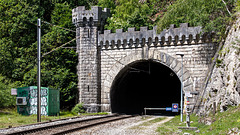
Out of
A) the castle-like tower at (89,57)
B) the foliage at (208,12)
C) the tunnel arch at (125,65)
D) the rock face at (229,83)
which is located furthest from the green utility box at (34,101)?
the rock face at (229,83)

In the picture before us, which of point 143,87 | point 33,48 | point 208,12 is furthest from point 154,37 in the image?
point 33,48

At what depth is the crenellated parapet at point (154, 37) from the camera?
25.4 m

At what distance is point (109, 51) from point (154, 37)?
14.0 ft

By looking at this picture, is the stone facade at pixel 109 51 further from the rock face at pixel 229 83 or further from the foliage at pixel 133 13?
the rock face at pixel 229 83

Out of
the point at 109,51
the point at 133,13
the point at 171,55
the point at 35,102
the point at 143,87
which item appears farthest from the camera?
the point at 143,87

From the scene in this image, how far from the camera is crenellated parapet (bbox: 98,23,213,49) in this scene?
25359 mm

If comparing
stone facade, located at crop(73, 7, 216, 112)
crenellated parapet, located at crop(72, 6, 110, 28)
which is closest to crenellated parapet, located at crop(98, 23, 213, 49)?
stone facade, located at crop(73, 7, 216, 112)

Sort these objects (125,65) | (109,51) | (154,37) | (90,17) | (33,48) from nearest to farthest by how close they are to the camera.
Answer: (154,37), (125,65), (109,51), (90,17), (33,48)

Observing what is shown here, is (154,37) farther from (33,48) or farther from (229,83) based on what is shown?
(229,83)

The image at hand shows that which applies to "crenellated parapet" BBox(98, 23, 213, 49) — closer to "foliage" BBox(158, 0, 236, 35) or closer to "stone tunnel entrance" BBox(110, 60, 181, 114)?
"foliage" BBox(158, 0, 236, 35)

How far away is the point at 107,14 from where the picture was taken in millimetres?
30234

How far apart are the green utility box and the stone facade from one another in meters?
3.89

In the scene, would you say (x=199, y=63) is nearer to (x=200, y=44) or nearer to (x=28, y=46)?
(x=200, y=44)

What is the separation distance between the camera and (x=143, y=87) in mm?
38031
